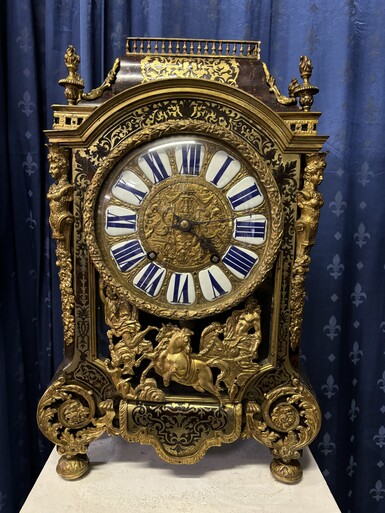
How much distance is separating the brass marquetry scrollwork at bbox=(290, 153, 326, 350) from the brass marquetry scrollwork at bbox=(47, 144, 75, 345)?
1.71 ft

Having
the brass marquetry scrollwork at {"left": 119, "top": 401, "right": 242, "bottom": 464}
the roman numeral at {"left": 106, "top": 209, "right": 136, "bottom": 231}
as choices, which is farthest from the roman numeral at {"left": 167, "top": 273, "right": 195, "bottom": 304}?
the brass marquetry scrollwork at {"left": 119, "top": 401, "right": 242, "bottom": 464}

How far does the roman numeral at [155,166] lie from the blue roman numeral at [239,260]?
0.75ft

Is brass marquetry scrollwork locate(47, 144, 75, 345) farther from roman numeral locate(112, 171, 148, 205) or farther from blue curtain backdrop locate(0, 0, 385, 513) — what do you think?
blue curtain backdrop locate(0, 0, 385, 513)

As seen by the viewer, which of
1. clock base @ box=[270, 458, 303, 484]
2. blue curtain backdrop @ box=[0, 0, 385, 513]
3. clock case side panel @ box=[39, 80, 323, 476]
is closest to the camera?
clock case side panel @ box=[39, 80, 323, 476]

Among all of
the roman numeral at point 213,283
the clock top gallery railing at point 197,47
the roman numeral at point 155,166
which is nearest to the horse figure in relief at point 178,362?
the roman numeral at point 213,283

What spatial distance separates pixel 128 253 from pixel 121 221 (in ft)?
0.25

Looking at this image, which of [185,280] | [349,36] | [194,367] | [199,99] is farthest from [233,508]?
[349,36]

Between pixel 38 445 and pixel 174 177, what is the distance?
1.14m

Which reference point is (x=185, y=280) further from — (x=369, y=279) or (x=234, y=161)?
(x=369, y=279)

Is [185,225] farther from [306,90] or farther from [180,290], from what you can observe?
[306,90]

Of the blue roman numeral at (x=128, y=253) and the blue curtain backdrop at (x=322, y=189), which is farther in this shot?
the blue curtain backdrop at (x=322, y=189)

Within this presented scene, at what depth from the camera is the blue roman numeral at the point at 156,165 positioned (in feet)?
3.28

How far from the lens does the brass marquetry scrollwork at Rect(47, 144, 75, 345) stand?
39.5 inches

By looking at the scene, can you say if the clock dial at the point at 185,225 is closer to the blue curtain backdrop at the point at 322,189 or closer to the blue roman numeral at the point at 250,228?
the blue roman numeral at the point at 250,228
